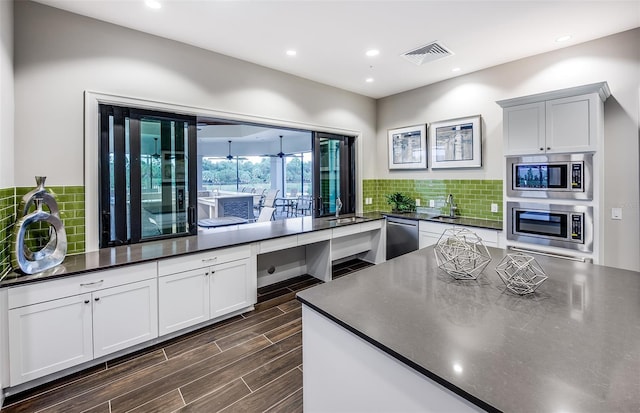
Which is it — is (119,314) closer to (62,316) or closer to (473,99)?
(62,316)

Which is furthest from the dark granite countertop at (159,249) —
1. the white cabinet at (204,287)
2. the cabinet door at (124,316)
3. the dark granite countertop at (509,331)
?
the dark granite countertop at (509,331)

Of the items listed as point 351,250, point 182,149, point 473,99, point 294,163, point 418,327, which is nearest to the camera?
point 418,327

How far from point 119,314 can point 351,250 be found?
122 inches

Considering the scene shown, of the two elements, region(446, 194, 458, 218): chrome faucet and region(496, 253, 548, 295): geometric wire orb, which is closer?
region(496, 253, 548, 295): geometric wire orb

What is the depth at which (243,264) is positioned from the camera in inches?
123

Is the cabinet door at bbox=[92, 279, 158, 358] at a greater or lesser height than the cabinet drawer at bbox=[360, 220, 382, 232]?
lesser

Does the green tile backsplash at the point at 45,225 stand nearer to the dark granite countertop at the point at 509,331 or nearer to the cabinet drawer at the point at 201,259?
the cabinet drawer at the point at 201,259

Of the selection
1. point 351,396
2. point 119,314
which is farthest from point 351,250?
point 351,396

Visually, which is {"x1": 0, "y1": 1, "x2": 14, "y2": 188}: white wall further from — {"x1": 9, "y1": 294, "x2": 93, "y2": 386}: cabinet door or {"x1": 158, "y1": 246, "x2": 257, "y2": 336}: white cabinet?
{"x1": 158, "y1": 246, "x2": 257, "y2": 336}: white cabinet

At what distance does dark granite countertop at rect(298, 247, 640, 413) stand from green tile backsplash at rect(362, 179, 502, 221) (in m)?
2.47

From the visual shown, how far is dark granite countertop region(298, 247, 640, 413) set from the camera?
79 cm

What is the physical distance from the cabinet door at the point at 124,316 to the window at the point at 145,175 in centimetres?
72

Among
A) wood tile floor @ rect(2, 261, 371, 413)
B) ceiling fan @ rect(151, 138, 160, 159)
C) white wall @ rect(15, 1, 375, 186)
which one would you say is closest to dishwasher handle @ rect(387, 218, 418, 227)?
wood tile floor @ rect(2, 261, 371, 413)

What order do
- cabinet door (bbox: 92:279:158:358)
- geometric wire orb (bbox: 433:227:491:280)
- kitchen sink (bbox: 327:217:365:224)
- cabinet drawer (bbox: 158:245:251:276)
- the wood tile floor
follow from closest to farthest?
geometric wire orb (bbox: 433:227:491:280) → the wood tile floor → cabinet door (bbox: 92:279:158:358) → cabinet drawer (bbox: 158:245:251:276) → kitchen sink (bbox: 327:217:365:224)
